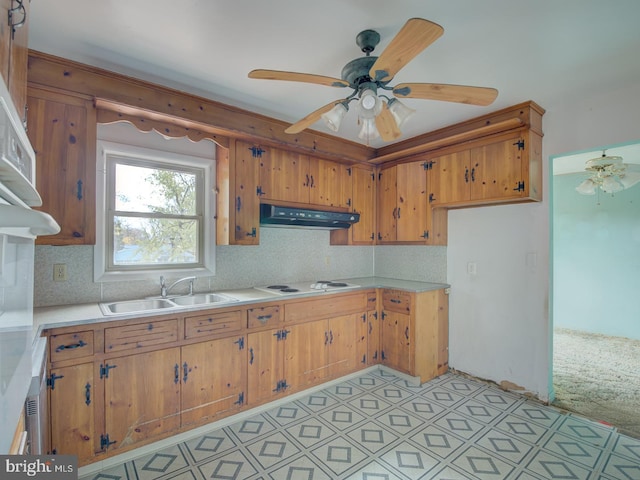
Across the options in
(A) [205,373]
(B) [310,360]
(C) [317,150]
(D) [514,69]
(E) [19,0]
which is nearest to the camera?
(E) [19,0]

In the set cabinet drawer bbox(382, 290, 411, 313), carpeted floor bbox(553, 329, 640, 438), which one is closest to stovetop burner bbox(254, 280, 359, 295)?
cabinet drawer bbox(382, 290, 411, 313)

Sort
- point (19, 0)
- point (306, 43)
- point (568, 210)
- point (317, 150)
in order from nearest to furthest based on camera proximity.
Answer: point (19, 0), point (306, 43), point (317, 150), point (568, 210)

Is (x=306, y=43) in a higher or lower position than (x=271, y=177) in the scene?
higher

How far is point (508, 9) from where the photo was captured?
Result: 1579 mm

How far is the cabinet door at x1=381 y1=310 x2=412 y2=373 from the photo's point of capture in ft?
10.6

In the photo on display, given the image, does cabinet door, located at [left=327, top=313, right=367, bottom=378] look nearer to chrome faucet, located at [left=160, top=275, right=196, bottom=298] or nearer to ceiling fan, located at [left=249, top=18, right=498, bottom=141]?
chrome faucet, located at [left=160, top=275, right=196, bottom=298]

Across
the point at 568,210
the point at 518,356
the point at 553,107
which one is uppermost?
the point at 553,107

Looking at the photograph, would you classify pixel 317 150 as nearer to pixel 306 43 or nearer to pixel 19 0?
pixel 306 43

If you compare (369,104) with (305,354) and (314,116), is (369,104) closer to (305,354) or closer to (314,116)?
(314,116)

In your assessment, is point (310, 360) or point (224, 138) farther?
point (310, 360)

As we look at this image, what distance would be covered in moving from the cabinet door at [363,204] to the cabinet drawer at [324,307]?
30.1 inches

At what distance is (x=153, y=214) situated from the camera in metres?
2.70

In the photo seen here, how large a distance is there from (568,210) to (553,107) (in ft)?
10.7

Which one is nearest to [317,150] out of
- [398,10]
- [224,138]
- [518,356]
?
[224,138]
